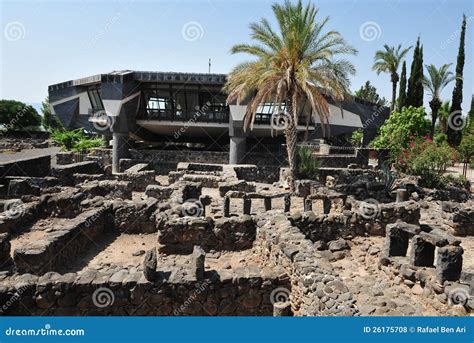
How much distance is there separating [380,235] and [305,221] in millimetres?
2649

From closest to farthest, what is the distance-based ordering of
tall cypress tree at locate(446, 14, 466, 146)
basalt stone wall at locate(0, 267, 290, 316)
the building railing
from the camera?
basalt stone wall at locate(0, 267, 290, 316), the building railing, tall cypress tree at locate(446, 14, 466, 146)

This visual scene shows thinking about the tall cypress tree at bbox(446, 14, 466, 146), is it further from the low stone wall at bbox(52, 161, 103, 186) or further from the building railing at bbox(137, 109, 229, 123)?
the low stone wall at bbox(52, 161, 103, 186)

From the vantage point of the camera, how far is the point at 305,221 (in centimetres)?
985

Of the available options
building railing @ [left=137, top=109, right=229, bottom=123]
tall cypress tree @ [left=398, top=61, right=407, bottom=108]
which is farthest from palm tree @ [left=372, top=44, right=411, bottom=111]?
building railing @ [left=137, top=109, right=229, bottom=123]

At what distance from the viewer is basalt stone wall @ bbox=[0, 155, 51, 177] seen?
16.5 m

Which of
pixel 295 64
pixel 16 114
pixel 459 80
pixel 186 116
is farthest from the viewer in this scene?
pixel 16 114

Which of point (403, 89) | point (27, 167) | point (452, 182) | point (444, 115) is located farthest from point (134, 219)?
point (444, 115)

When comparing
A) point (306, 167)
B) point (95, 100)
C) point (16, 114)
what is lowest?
point (306, 167)

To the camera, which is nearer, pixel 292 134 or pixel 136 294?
pixel 136 294

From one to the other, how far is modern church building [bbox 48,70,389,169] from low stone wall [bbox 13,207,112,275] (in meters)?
16.7

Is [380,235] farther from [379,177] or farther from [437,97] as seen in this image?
[437,97]

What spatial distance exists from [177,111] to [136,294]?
82.5 feet

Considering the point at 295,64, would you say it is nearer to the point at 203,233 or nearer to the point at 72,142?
the point at 203,233

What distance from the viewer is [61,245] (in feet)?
26.5
